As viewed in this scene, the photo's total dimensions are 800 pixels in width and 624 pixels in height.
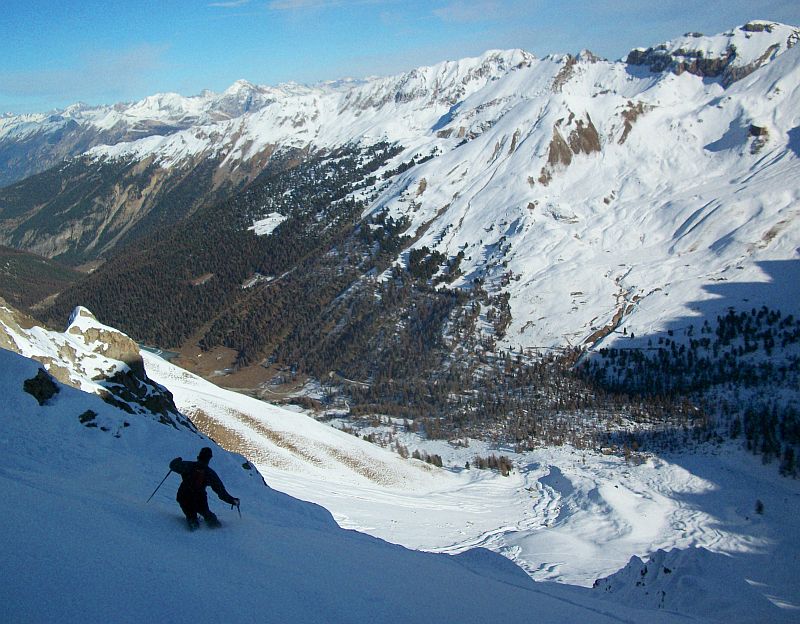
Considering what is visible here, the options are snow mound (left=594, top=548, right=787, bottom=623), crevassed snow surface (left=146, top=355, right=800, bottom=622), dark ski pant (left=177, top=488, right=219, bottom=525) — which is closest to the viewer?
dark ski pant (left=177, top=488, right=219, bottom=525)

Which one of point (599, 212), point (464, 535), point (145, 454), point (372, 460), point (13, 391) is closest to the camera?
point (13, 391)

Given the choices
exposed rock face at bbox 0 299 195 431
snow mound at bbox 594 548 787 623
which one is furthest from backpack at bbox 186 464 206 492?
exposed rock face at bbox 0 299 195 431

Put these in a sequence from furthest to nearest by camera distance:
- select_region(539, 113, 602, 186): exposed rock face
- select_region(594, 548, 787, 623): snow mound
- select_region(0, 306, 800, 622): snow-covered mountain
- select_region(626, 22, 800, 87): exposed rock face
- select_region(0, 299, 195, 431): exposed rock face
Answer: select_region(626, 22, 800, 87): exposed rock face
select_region(539, 113, 602, 186): exposed rock face
select_region(0, 299, 195, 431): exposed rock face
select_region(594, 548, 787, 623): snow mound
select_region(0, 306, 800, 622): snow-covered mountain

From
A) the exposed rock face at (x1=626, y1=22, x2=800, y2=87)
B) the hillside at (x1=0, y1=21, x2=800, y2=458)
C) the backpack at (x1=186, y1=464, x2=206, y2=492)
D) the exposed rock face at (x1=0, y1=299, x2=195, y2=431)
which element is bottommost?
the exposed rock face at (x1=0, y1=299, x2=195, y2=431)

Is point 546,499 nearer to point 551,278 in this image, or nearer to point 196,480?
point 196,480

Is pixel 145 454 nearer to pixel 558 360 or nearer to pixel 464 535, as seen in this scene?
pixel 464 535

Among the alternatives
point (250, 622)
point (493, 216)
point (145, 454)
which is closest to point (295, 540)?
point (250, 622)

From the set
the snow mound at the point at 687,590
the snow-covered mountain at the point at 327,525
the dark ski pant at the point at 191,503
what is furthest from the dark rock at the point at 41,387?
the snow mound at the point at 687,590

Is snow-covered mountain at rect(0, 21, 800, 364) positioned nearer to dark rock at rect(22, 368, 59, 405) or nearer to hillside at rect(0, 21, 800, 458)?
hillside at rect(0, 21, 800, 458)
